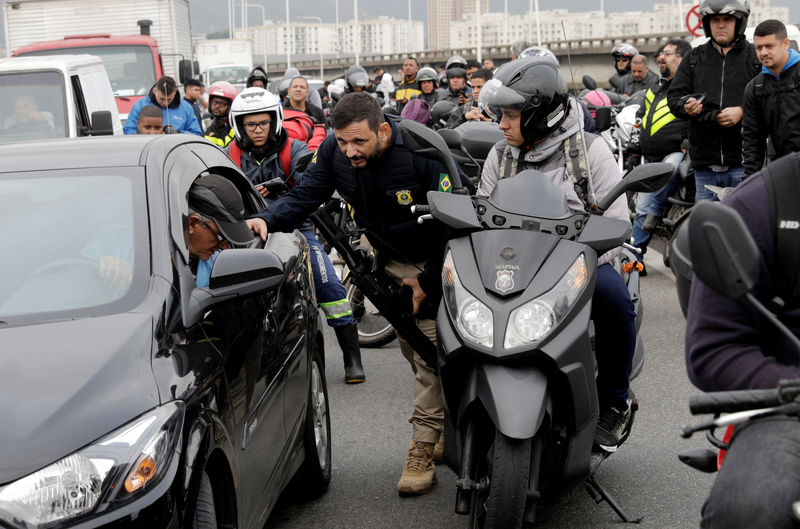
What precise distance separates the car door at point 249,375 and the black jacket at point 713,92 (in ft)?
18.7

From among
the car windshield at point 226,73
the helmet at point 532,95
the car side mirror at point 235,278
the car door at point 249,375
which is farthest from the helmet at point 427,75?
the car windshield at point 226,73

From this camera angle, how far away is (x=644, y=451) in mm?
5582

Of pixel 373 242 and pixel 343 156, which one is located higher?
pixel 343 156

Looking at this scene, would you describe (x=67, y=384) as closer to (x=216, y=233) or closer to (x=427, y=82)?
(x=216, y=233)

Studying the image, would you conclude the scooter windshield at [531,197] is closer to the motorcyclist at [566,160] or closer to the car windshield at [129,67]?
the motorcyclist at [566,160]

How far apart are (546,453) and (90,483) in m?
1.77

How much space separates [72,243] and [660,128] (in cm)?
742

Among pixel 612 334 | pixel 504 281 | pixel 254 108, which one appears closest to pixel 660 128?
pixel 254 108

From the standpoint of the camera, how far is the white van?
991 cm

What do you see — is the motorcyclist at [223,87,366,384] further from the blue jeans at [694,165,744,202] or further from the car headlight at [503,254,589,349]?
the car headlight at [503,254,589,349]

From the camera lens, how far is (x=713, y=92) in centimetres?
905

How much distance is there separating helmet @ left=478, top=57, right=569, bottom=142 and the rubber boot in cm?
287

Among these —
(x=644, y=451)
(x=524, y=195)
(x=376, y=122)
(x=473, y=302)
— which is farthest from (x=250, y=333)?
(x=644, y=451)

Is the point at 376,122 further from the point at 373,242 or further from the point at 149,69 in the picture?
the point at 149,69
